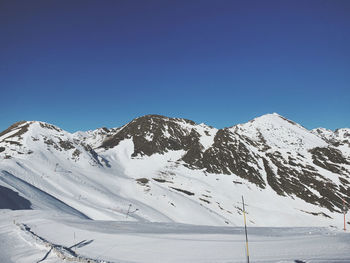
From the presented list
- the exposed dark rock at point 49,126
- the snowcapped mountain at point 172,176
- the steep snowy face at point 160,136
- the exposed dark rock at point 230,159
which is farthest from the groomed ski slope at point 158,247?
the steep snowy face at point 160,136

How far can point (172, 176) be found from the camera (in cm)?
8469

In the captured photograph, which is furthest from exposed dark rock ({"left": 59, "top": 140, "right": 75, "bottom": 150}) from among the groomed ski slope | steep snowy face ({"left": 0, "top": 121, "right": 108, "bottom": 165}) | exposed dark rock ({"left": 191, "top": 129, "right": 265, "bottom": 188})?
the groomed ski slope

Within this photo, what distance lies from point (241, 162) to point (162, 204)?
174 ft

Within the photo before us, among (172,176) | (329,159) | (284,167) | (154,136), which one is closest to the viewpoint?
(172,176)

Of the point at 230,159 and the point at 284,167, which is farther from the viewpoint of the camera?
the point at 230,159

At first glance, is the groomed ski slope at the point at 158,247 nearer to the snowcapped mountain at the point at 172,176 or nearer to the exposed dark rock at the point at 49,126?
the snowcapped mountain at the point at 172,176

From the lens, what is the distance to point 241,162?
3939 inches

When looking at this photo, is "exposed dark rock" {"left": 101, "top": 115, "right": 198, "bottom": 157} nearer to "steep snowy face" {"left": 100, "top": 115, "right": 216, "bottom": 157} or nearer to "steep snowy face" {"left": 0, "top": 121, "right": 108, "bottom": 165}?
"steep snowy face" {"left": 100, "top": 115, "right": 216, "bottom": 157}

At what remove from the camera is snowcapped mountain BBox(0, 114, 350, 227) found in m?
46.7

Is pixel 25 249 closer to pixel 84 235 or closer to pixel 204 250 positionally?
pixel 84 235

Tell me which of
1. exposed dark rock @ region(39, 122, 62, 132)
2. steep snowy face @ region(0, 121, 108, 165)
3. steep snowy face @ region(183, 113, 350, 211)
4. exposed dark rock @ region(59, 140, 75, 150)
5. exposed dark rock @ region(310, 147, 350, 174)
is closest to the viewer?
steep snowy face @ region(0, 121, 108, 165)

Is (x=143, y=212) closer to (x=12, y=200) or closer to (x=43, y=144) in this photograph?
(x=12, y=200)

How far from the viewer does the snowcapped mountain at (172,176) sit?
46.7 m

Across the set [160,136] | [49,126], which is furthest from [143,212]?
[160,136]
